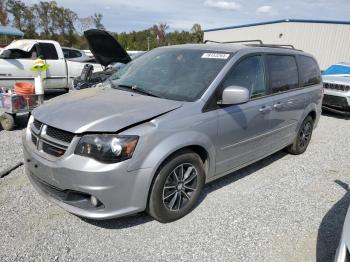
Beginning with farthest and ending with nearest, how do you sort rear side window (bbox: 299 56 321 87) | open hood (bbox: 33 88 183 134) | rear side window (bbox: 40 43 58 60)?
rear side window (bbox: 40 43 58 60) < rear side window (bbox: 299 56 321 87) < open hood (bbox: 33 88 183 134)

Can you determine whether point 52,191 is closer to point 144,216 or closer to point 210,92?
point 144,216

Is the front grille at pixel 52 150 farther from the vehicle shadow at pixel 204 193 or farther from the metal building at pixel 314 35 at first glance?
the metal building at pixel 314 35

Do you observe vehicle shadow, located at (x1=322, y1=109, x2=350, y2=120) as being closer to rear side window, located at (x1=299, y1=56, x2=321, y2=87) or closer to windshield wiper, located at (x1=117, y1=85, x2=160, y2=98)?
rear side window, located at (x1=299, y1=56, x2=321, y2=87)

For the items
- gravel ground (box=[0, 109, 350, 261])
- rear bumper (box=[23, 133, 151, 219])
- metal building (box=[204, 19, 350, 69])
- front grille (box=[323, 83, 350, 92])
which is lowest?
gravel ground (box=[0, 109, 350, 261])

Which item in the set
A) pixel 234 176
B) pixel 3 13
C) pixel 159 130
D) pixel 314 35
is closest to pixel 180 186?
pixel 159 130

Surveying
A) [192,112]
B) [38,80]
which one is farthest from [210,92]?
[38,80]

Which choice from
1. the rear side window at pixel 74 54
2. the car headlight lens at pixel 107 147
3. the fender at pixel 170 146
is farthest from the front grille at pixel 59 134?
the rear side window at pixel 74 54

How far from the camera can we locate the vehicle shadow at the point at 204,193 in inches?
129

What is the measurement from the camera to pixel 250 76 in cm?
406

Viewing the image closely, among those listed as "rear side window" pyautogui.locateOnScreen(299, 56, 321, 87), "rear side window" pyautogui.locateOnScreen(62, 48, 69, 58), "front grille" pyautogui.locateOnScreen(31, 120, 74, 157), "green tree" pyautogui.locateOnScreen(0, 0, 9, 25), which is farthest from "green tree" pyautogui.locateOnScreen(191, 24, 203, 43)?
"front grille" pyautogui.locateOnScreen(31, 120, 74, 157)

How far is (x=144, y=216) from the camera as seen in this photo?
3.45 meters

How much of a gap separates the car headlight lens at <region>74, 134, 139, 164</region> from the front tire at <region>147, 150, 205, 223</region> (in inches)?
17.2

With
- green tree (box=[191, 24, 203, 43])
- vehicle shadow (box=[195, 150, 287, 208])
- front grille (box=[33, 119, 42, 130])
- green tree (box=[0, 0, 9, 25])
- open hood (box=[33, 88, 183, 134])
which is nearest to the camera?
open hood (box=[33, 88, 183, 134])

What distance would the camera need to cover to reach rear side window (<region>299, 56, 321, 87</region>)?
17.4ft
